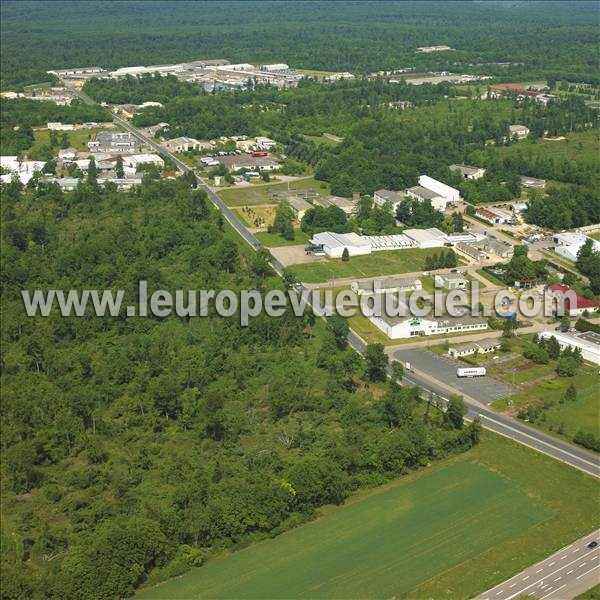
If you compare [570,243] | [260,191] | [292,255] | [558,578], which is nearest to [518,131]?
[260,191]

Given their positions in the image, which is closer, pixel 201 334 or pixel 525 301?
pixel 201 334

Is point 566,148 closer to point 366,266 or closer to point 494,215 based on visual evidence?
point 494,215

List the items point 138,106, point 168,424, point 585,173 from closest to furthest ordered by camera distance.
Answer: point 168,424 → point 585,173 → point 138,106

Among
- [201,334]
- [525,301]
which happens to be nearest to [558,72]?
[525,301]

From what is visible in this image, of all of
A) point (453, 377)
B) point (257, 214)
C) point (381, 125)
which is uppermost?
point (381, 125)

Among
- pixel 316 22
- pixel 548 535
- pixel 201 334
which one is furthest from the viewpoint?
pixel 316 22

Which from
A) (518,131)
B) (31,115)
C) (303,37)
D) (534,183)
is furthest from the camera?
(303,37)

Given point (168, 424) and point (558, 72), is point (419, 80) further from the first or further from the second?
point (168, 424)
